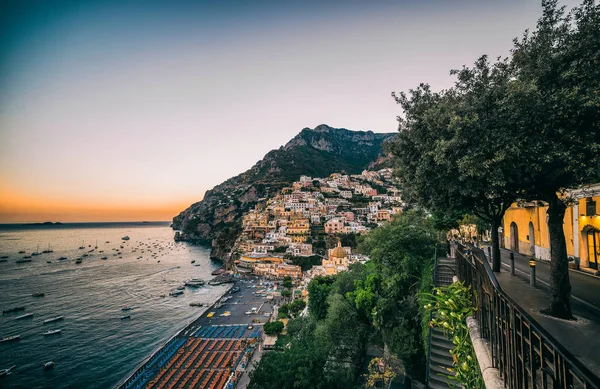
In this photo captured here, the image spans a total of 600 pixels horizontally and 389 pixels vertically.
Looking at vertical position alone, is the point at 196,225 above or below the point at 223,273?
above

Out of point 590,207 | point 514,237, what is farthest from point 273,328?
point 590,207

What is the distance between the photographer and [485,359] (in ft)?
12.3

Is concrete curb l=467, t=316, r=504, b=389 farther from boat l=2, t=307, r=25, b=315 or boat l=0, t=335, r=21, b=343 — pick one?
boat l=2, t=307, r=25, b=315

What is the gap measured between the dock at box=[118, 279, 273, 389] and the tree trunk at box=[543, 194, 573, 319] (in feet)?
76.0

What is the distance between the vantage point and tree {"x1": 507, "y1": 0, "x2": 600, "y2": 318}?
4.12 m

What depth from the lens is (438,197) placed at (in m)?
6.59

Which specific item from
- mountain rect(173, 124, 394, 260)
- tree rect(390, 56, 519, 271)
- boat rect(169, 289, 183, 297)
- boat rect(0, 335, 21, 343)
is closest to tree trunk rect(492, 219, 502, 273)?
tree rect(390, 56, 519, 271)

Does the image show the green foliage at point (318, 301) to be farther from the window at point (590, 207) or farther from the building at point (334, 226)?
the building at point (334, 226)

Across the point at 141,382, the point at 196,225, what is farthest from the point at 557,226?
the point at 196,225

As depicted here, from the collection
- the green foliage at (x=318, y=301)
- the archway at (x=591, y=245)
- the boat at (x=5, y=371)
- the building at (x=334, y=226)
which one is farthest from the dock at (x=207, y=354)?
the building at (x=334, y=226)

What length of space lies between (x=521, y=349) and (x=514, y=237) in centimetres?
1826

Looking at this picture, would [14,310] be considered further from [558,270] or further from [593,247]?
[593,247]

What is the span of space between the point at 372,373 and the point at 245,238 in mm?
70470

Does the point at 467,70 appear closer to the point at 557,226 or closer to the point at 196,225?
the point at 557,226
